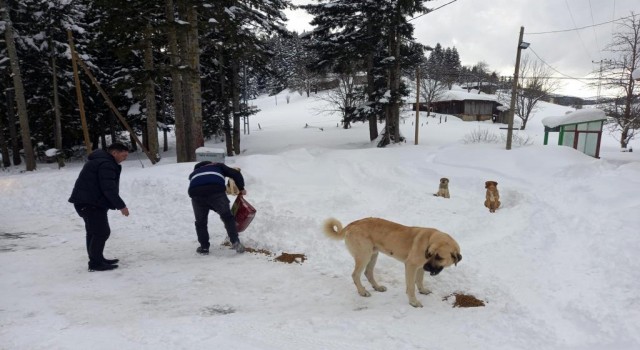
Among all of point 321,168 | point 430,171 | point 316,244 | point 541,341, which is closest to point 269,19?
point 321,168

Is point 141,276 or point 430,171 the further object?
point 430,171

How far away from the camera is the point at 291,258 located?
5.50 meters

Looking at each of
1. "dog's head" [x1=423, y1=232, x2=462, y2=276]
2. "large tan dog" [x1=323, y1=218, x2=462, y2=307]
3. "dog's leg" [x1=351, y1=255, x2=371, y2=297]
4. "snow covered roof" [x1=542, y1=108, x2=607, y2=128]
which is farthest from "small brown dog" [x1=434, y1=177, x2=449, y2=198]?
"snow covered roof" [x1=542, y1=108, x2=607, y2=128]

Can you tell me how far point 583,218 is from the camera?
6145 mm

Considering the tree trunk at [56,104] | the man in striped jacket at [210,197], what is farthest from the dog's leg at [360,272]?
the tree trunk at [56,104]

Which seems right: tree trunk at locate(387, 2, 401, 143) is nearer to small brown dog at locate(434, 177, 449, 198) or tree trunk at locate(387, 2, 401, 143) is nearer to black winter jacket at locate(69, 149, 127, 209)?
small brown dog at locate(434, 177, 449, 198)

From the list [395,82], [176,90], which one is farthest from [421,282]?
[395,82]

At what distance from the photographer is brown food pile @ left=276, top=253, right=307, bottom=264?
5.43 metres

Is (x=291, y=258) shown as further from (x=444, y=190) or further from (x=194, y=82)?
(x=194, y=82)

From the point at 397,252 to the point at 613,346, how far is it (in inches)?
83.3

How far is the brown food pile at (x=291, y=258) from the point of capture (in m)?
5.43

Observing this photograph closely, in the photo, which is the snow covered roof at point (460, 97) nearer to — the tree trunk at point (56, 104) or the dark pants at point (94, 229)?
the tree trunk at point (56, 104)

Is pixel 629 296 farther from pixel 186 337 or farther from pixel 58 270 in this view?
pixel 58 270

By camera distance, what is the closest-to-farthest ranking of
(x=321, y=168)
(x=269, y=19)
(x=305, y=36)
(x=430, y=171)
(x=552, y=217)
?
(x=552, y=217) → (x=430, y=171) → (x=321, y=168) → (x=269, y=19) → (x=305, y=36)
